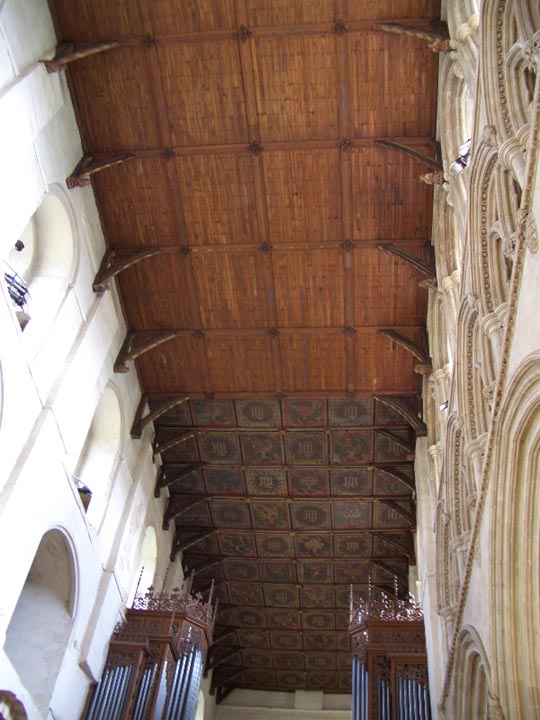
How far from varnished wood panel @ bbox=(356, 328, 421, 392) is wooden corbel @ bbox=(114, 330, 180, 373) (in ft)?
13.8

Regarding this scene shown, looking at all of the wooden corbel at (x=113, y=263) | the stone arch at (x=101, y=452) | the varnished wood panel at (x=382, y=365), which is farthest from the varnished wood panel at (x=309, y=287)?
the stone arch at (x=101, y=452)

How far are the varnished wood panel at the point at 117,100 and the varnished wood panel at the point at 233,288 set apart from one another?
2807 mm

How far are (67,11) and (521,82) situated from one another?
859 cm

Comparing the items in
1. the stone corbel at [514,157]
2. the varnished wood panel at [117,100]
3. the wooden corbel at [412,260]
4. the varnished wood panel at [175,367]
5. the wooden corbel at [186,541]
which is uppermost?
the varnished wood panel at [117,100]

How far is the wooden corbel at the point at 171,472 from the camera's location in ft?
63.2

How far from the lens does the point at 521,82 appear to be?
8320 millimetres

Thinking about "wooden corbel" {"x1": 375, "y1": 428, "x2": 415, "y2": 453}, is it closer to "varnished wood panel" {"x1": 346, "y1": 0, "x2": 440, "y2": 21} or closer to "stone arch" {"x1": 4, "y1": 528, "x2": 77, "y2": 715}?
"stone arch" {"x1": 4, "y1": 528, "x2": 77, "y2": 715}

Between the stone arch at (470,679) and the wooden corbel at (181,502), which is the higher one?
the wooden corbel at (181,502)

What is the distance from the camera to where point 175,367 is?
17.8 m

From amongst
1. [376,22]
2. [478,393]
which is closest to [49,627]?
[478,393]

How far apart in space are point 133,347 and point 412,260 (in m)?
6.54

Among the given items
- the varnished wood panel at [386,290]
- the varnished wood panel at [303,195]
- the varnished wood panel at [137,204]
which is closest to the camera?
the varnished wood panel at [303,195]

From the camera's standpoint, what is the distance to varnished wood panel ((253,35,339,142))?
1329cm

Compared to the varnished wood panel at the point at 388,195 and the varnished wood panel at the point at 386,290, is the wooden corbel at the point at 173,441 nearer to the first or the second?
the varnished wood panel at the point at 386,290
